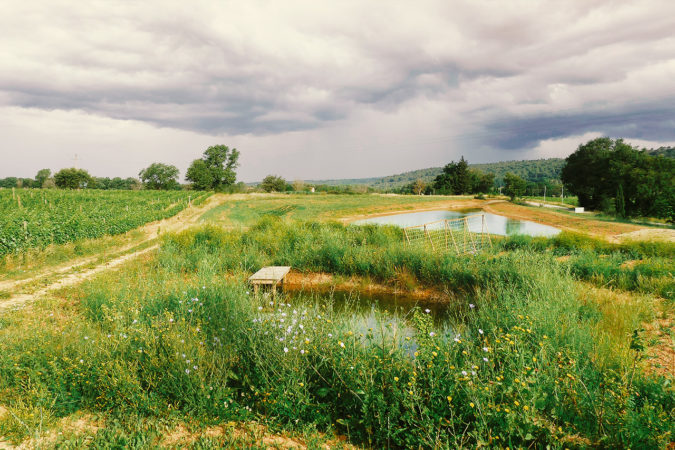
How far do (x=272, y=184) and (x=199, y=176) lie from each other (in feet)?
52.0

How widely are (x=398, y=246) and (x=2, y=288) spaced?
36.5 feet

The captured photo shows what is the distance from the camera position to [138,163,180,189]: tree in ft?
312

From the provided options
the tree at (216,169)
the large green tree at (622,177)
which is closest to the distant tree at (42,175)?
the tree at (216,169)

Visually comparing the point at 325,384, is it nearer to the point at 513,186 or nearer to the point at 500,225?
the point at 500,225

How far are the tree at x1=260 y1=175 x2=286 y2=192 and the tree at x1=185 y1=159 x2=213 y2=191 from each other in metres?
12.0

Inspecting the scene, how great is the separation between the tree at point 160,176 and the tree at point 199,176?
78.5 ft

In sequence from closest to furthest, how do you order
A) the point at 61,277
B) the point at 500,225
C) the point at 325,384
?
the point at 325,384 < the point at 61,277 < the point at 500,225

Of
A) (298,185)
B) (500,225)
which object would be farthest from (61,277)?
(298,185)

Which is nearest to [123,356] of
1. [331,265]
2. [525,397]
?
[525,397]

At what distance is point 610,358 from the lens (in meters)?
4.36

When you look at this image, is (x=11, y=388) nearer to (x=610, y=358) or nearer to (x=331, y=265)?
(x=610, y=358)

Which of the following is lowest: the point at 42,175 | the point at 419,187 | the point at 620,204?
the point at 620,204

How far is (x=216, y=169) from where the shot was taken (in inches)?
3113

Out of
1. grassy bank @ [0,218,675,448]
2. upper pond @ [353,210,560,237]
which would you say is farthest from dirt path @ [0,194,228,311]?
upper pond @ [353,210,560,237]
